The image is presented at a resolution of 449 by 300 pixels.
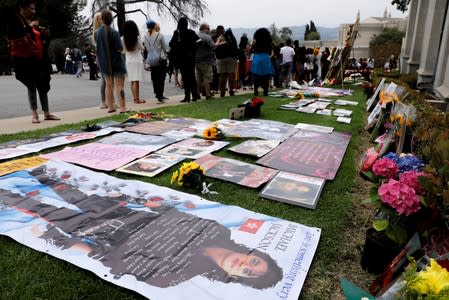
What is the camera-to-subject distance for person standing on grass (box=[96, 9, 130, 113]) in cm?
529

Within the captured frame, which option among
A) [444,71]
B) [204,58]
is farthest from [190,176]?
[444,71]

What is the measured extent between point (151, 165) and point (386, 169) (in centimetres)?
199

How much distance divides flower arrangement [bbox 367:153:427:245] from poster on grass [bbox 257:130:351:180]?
3.60 ft

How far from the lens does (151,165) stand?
298cm

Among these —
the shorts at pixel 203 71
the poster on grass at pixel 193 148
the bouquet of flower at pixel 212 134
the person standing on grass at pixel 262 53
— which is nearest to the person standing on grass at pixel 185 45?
the shorts at pixel 203 71

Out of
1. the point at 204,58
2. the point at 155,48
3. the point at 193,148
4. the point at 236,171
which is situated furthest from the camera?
the point at 204,58

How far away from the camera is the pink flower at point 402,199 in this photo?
1.39 m

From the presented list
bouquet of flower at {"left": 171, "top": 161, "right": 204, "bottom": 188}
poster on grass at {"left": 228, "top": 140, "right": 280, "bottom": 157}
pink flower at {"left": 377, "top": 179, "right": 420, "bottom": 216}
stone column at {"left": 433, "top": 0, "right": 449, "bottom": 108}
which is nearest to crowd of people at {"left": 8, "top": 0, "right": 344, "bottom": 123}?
poster on grass at {"left": 228, "top": 140, "right": 280, "bottom": 157}

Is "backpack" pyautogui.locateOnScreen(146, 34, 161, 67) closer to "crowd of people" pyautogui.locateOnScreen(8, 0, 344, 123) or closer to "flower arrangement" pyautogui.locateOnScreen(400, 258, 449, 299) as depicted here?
"crowd of people" pyautogui.locateOnScreen(8, 0, 344, 123)

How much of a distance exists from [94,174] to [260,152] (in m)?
1.55

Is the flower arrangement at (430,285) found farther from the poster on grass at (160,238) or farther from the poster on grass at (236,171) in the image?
the poster on grass at (236,171)

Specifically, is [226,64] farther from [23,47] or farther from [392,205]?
[392,205]

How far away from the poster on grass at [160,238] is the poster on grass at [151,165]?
292 millimetres

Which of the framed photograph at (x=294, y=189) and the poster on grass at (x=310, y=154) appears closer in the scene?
the framed photograph at (x=294, y=189)
